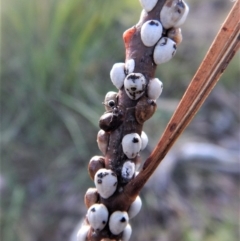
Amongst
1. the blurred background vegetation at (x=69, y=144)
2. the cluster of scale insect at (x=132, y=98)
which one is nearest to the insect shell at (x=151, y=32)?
the cluster of scale insect at (x=132, y=98)

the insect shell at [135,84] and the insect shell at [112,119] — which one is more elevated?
the insect shell at [135,84]

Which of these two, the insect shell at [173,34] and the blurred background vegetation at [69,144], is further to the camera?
the blurred background vegetation at [69,144]

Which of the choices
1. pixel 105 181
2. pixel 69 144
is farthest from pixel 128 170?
pixel 69 144

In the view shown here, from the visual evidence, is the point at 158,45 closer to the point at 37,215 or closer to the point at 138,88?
the point at 138,88

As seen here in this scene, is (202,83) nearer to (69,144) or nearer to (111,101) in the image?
(111,101)

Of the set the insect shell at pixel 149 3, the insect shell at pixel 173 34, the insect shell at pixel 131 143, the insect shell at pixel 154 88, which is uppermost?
the insect shell at pixel 149 3

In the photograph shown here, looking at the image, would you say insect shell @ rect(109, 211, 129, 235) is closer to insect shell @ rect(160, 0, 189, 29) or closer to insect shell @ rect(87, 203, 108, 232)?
insect shell @ rect(87, 203, 108, 232)

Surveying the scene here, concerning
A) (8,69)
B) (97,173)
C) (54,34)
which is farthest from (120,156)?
(8,69)

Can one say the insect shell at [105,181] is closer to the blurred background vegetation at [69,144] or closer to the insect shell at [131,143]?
the insect shell at [131,143]
